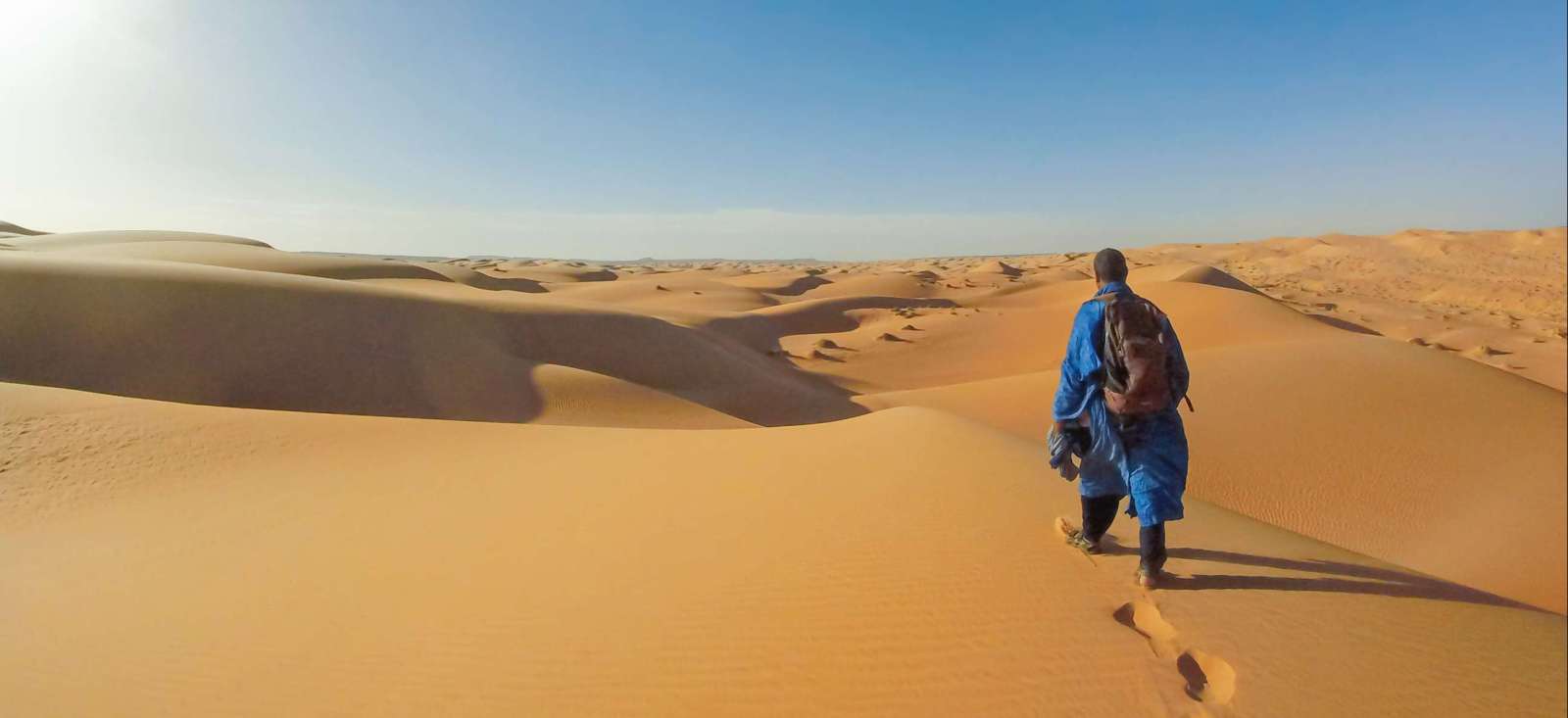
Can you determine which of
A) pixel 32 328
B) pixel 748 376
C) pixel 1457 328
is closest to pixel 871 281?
pixel 1457 328

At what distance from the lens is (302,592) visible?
3.23 m

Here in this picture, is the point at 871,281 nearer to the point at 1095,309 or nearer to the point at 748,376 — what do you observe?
the point at 748,376

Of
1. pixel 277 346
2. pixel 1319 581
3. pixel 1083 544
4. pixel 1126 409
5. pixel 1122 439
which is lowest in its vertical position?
pixel 1319 581

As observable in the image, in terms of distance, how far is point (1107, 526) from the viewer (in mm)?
3434

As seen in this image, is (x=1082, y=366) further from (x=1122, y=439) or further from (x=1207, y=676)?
(x=1207, y=676)

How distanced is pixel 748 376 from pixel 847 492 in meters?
11.4

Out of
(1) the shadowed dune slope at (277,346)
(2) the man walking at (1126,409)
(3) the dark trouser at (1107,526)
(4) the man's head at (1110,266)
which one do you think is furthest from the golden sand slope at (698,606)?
(1) the shadowed dune slope at (277,346)

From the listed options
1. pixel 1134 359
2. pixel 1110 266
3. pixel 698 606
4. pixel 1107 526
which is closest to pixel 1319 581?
pixel 1107 526

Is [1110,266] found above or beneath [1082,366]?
above

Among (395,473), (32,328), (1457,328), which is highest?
(32,328)

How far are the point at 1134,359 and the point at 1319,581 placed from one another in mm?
1443

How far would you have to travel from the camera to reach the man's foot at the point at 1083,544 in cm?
346

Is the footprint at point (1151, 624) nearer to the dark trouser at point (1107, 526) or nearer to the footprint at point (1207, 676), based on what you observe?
the footprint at point (1207, 676)

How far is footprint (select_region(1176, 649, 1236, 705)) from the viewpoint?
2361 mm
